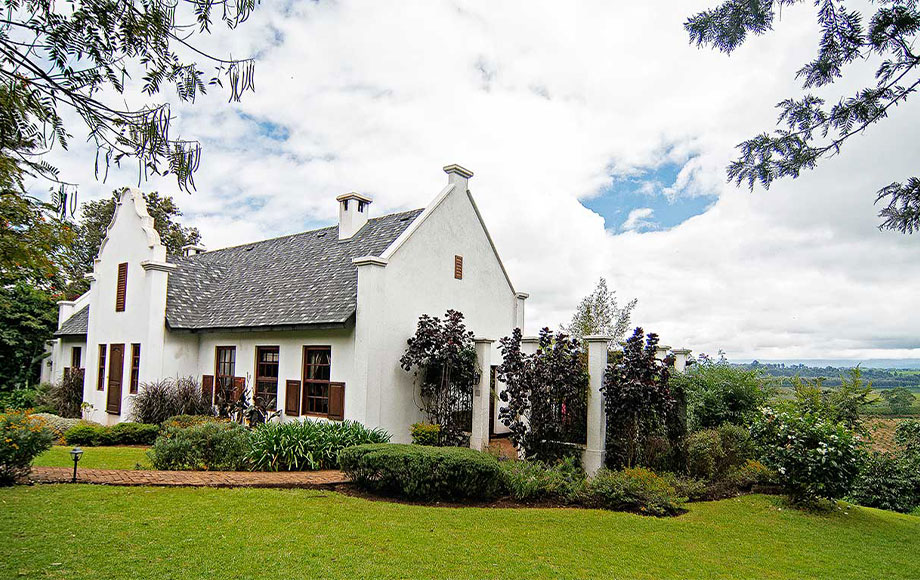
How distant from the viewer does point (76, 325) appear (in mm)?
22203

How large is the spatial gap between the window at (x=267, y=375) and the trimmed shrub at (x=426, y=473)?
625 cm

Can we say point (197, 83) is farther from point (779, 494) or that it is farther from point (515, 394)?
point (779, 494)

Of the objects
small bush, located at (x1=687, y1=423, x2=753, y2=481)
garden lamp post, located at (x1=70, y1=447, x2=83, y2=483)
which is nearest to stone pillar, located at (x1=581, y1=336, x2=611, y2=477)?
small bush, located at (x1=687, y1=423, x2=753, y2=481)

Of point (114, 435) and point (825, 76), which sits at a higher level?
point (825, 76)

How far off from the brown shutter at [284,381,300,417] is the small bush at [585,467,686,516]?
26.3 feet

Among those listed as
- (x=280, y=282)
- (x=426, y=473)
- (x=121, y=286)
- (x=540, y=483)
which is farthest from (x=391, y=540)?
(x=121, y=286)

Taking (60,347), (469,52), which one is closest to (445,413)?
(469,52)

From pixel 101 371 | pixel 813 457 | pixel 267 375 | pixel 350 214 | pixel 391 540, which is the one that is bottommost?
pixel 391 540

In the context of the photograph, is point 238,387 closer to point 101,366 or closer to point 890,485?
point 101,366

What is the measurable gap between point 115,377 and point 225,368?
13.1ft

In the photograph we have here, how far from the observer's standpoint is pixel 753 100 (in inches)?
320

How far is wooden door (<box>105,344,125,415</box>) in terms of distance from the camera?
17.3m

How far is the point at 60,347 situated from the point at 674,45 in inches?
1015

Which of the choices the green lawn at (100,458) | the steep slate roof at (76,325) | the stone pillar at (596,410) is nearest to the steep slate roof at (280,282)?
the green lawn at (100,458)
